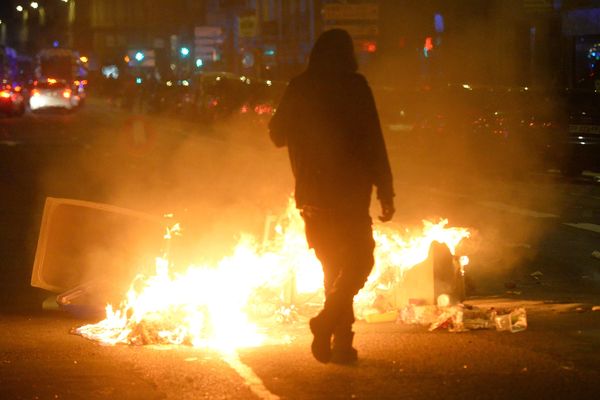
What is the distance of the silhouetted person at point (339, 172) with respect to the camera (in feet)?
20.2

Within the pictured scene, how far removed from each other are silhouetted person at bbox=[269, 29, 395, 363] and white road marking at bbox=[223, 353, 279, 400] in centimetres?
41

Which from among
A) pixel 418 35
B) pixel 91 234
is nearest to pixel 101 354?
pixel 91 234

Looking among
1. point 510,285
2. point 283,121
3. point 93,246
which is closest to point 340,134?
point 283,121

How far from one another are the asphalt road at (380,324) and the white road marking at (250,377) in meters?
0.01

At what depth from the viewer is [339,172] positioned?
6.18 metres

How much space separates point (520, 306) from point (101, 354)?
10.5 ft

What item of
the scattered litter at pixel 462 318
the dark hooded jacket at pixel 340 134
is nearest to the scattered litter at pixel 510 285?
the scattered litter at pixel 462 318

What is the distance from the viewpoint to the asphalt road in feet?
19.1

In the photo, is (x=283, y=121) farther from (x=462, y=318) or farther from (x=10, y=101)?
(x=10, y=101)

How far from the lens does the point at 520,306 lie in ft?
26.7

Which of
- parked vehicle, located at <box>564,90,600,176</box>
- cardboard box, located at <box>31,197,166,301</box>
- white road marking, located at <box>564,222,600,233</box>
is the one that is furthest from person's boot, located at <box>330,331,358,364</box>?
parked vehicle, located at <box>564,90,600,176</box>

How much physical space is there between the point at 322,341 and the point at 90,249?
10.1 ft

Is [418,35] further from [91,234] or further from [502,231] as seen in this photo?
[91,234]

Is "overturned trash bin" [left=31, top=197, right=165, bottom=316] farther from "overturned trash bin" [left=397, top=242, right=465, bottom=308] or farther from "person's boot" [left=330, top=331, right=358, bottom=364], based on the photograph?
"person's boot" [left=330, top=331, right=358, bottom=364]
